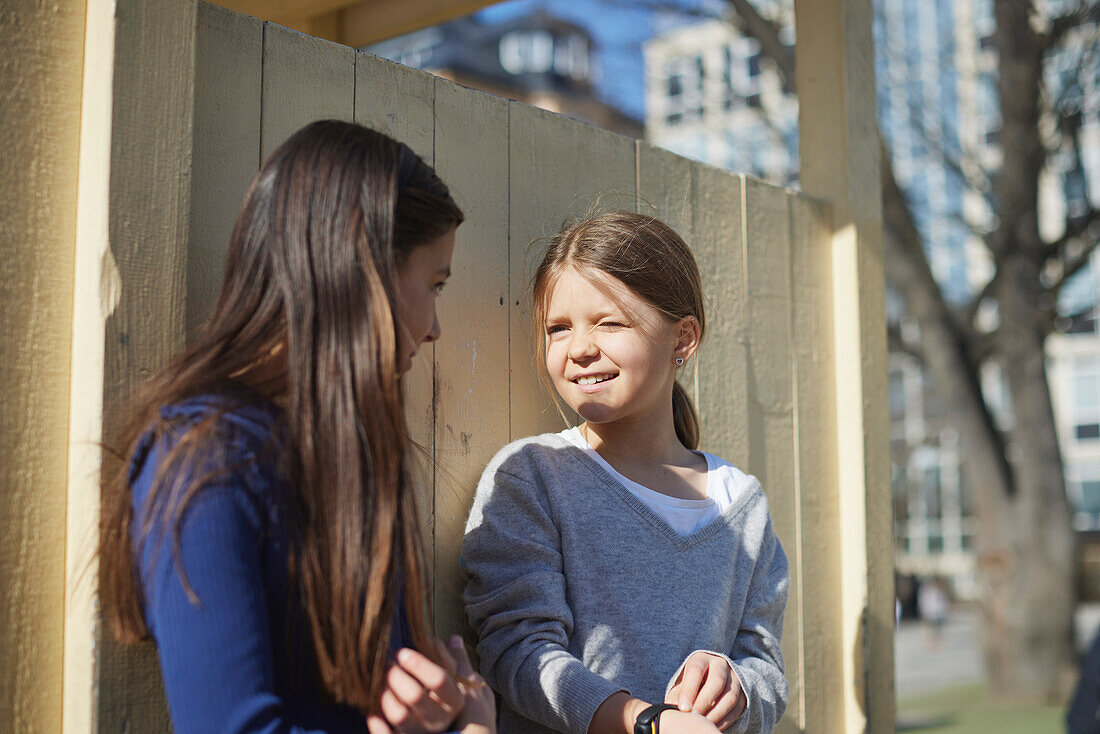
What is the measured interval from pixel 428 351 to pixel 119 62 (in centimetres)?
72

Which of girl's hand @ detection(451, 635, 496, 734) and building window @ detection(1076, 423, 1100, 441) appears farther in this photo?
building window @ detection(1076, 423, 1100, 441)

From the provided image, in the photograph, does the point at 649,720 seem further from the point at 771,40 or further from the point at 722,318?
the point at 771,40

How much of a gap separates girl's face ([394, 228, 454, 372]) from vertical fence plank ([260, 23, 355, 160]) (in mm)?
487

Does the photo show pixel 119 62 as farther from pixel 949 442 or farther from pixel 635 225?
pixel 949 442

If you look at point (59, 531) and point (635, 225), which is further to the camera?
point (635, 225)

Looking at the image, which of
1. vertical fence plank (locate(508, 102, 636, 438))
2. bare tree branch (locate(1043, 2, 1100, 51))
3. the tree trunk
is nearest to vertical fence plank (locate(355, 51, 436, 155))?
vertical fence plank (locate(508, 102, 636, 438))

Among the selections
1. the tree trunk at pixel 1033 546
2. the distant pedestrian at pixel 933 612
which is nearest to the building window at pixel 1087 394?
the distant pedestrian at pixel 933 612

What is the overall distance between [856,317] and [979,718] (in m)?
7.32

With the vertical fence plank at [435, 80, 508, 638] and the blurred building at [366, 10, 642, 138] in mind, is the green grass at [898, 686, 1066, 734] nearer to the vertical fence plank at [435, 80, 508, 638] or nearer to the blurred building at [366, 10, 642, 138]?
the vertical fence plank at [435, 80, 508, 638]

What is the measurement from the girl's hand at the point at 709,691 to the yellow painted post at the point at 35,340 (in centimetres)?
95

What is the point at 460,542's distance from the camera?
6.47 ft

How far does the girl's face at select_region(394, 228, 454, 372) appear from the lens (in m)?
1.33

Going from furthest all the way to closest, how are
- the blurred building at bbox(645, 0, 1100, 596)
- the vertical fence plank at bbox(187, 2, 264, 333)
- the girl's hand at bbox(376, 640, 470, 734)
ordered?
the blurred building at bbox(645, 0, 1100, 596) < the vertical fence plank at bbox(187, 2, 264, 333) < the girl's hand at bbox(376, 640, 470, 734)

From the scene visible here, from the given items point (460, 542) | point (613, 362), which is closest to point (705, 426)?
point (613, 362)
